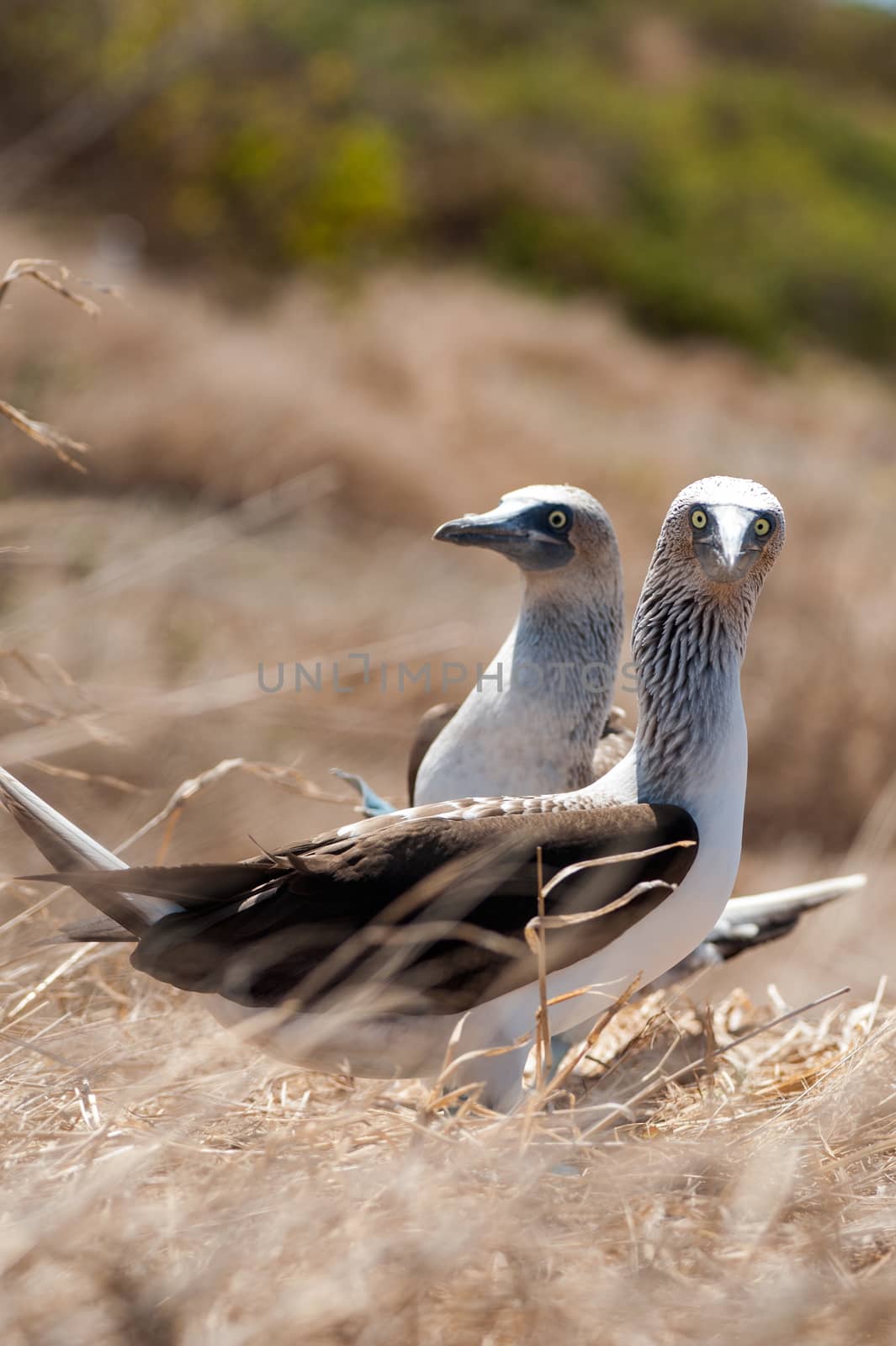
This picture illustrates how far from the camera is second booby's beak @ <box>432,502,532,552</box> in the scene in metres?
2.82

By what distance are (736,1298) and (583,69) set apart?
112ft

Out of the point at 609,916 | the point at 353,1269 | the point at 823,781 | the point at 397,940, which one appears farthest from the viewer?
the point at 823,781

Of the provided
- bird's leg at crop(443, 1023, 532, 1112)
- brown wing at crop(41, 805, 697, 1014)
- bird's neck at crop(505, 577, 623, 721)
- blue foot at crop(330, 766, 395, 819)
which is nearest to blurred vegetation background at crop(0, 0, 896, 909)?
blue foot at crop(330, 766, 395, 819)

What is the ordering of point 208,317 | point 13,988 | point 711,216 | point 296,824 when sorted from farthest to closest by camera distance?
point 711,216 < point 208,317 < point 296,824 < point 13,988

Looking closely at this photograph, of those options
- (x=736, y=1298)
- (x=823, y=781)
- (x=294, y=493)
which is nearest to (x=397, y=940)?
(x=736, y=1298)

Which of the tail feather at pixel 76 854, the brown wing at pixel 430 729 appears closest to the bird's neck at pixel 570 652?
the brown wing at pixel 430 729

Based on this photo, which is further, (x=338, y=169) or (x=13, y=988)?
(x=338, y=169)

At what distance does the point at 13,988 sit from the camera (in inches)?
102

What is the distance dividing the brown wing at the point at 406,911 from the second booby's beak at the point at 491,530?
0.83m

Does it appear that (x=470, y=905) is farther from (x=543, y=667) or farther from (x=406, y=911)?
(x=543, y=667)

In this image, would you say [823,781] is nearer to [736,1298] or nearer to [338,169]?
[736,1298]

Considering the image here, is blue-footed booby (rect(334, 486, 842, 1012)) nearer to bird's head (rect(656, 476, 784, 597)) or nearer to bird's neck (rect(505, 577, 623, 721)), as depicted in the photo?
bird's neck (rect(505, 577, 623, 721))

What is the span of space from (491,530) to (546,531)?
0.48 feet

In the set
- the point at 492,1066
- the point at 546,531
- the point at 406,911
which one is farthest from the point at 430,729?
the point at 406,911
